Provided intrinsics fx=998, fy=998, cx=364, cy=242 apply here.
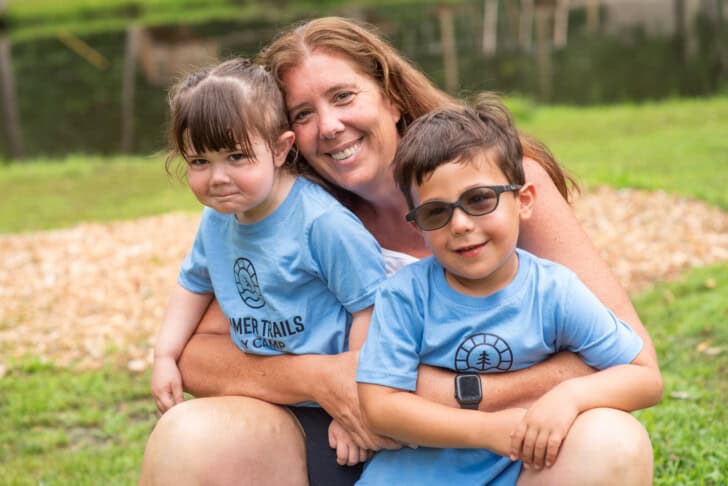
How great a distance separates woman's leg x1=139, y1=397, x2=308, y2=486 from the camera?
2.41 meters

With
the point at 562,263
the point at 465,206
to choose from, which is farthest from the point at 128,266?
the point at 465,206

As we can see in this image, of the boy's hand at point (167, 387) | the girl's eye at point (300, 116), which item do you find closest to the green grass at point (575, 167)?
the girl's eye at point (300, 116)

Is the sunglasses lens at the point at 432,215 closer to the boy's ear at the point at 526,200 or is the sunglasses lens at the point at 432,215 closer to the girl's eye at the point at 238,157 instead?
the boy's ear at the point at 526,200

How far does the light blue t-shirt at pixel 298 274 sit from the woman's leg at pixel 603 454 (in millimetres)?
626

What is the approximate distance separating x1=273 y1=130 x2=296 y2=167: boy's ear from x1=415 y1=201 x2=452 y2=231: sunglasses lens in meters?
0.52

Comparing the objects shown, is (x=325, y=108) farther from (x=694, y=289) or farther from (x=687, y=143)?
(x=687, y=143)

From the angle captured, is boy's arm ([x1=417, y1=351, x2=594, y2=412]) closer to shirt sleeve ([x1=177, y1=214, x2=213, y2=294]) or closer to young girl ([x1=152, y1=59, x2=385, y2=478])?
young girl ([x1=152, y1=59, x2=385, y2=478])

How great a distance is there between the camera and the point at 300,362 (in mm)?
2551

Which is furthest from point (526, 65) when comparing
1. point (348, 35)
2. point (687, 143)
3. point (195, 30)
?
point (348, 35)

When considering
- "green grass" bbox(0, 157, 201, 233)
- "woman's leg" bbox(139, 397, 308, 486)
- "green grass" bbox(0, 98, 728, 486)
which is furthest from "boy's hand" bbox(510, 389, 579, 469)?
"green grass" bbox(0, 157, 201, 233)

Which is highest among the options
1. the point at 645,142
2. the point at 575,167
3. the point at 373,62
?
the point at 373,62

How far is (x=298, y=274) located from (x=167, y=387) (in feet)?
1.93

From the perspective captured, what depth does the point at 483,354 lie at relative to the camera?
2281mm

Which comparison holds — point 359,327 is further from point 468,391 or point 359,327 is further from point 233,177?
point 233,177
